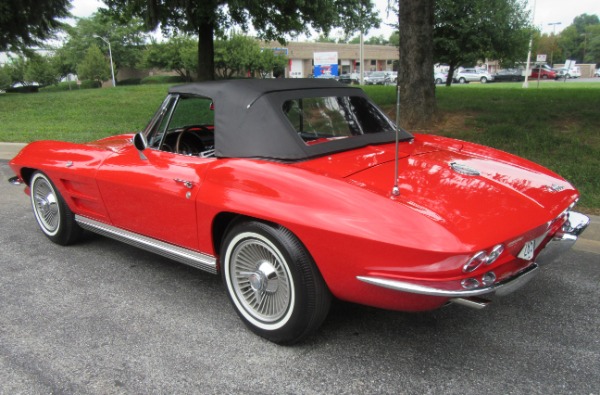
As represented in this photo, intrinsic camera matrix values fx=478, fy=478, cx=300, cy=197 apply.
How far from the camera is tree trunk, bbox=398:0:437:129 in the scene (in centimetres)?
805

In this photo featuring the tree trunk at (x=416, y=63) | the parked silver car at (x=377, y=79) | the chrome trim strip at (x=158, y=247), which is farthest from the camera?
the parked silver car at (x=377, y=79)

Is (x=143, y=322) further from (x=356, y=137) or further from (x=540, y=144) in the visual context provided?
(x=540, y=144)

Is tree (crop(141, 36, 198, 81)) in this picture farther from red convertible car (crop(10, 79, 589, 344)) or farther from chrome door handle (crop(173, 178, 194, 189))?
chrome door handle (crop(173, 178, 194, 189))

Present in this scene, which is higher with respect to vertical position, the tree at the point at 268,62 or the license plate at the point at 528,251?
the tree at the point at 268,62

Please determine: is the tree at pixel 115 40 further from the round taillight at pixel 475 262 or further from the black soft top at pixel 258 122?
the round taillight at pixel 475 262

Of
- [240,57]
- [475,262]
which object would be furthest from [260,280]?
[240,57]

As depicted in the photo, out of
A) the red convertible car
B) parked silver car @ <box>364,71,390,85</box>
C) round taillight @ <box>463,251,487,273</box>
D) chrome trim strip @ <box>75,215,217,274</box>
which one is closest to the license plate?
the red convertible car

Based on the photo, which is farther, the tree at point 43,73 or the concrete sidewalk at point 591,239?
the tree at point 43,73

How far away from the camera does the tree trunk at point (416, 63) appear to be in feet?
26.4

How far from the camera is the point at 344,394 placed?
89.2 inches

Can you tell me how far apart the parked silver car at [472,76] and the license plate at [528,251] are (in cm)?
→ 4763

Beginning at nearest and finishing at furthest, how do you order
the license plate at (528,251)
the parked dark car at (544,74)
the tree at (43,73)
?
the license plate at (528,251), the tree at (43,73), the parked dark car at (544,74)

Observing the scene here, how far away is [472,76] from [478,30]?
88.6 ft

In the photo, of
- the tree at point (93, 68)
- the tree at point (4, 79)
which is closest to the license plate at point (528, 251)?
the tree at point (93, 68)
